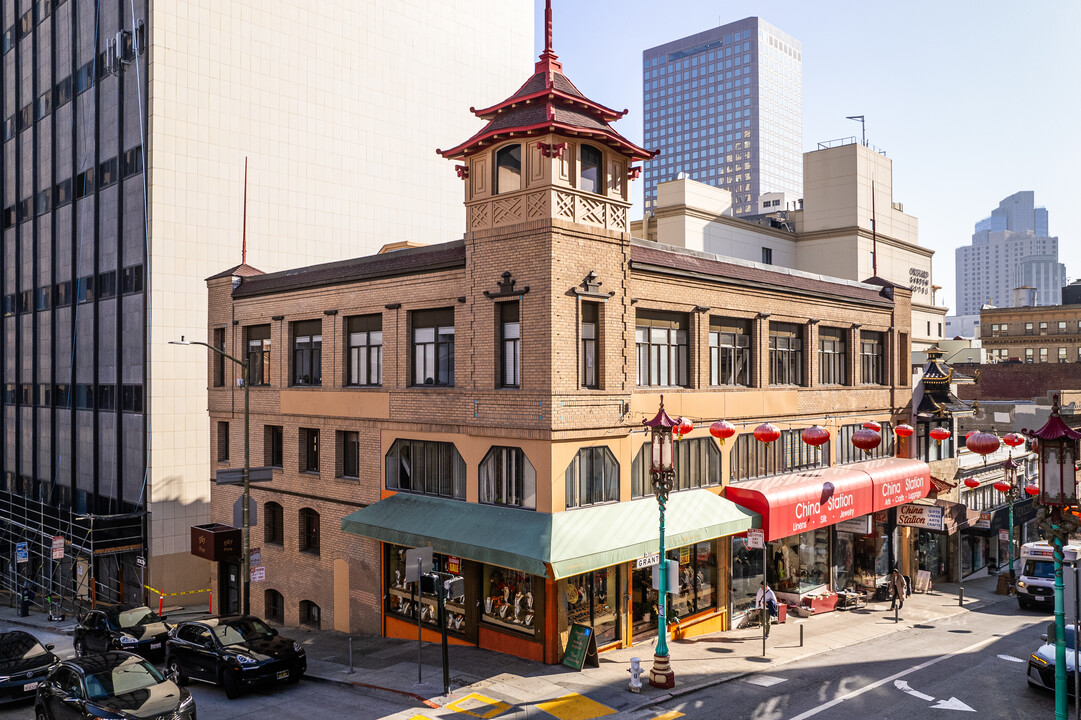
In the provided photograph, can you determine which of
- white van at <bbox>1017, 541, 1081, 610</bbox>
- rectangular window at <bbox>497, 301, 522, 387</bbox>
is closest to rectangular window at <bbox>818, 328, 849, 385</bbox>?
white van at <bbox>1017, 541, 1081, 610</bbox>

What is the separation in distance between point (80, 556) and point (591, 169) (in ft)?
115

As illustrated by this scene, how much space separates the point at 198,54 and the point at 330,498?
26229 mm

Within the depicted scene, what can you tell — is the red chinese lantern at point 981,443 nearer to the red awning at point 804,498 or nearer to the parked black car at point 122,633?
the red awning at point 804,498

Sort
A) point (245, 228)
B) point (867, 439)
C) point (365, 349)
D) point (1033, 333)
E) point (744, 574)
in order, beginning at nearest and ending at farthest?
point (867, 439)
point (744, 574)
point (365, 349)
point (245, 228)
point (1033, 333)

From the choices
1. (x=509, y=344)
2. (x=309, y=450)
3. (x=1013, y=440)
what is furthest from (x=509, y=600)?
(x=1013, y=440)

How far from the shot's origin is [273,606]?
104ft

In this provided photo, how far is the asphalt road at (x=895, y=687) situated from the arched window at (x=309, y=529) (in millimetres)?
16103

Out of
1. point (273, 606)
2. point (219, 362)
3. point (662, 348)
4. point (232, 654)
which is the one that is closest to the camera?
point (232, 654)

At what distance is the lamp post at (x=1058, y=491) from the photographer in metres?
15.6

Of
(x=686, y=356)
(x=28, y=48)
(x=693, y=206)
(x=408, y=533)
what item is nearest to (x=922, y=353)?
(x=693, y=206)

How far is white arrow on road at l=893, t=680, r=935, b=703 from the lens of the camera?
1884 centimetres

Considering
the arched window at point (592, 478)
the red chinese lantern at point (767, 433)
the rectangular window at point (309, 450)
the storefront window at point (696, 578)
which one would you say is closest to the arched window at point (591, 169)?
the arched window at point (592, 478)

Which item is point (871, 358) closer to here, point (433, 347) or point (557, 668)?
point (433, 347)

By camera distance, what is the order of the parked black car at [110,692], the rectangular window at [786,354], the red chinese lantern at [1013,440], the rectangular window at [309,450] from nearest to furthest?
1. the parked black car at [110,692]
2. the red chinese lantern at [1013,440]
3. the rectangular window at [786,354]
4. the rectangular window at [309,450]
